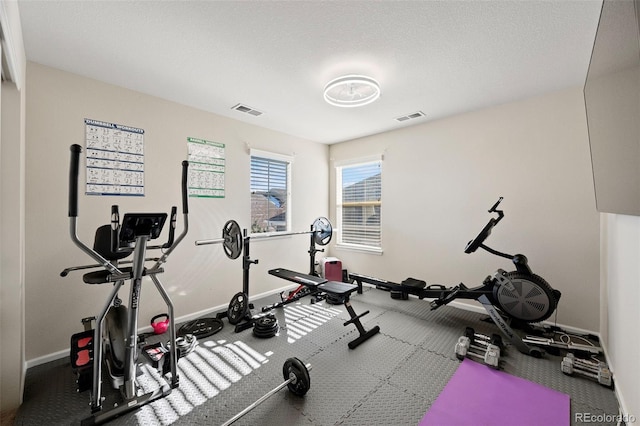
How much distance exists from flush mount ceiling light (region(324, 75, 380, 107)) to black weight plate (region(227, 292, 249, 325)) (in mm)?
2311

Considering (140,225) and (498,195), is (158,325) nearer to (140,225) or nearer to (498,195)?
(140,225)

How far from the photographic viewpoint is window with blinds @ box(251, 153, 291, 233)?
3.81m

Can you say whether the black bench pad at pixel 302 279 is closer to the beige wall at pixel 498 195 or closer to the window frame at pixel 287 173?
the window frame at pixel 287 173

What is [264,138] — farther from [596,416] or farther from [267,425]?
[596,416]

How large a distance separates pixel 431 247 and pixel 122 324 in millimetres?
3496

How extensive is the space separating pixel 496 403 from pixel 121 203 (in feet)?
11.6

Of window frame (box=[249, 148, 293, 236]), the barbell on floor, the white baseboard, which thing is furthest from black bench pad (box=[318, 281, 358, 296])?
the white baseboard

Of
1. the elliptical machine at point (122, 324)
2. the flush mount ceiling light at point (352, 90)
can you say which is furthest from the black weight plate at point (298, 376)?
the flush mount ceiling light at point (352, 90)

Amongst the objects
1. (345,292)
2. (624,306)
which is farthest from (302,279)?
(624,306)

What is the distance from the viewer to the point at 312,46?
6.49 ft

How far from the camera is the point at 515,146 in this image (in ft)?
9.79

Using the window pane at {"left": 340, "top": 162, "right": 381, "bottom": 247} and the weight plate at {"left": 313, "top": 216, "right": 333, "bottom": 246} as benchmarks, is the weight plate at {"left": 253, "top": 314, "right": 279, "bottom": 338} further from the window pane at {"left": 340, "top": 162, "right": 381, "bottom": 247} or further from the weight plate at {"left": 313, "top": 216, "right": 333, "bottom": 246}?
the window pane at {"left": 340, "top": 162, "right": 381, "bottom": 247}

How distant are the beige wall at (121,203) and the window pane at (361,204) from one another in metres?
1.17

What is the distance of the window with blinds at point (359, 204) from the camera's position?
172 inches
